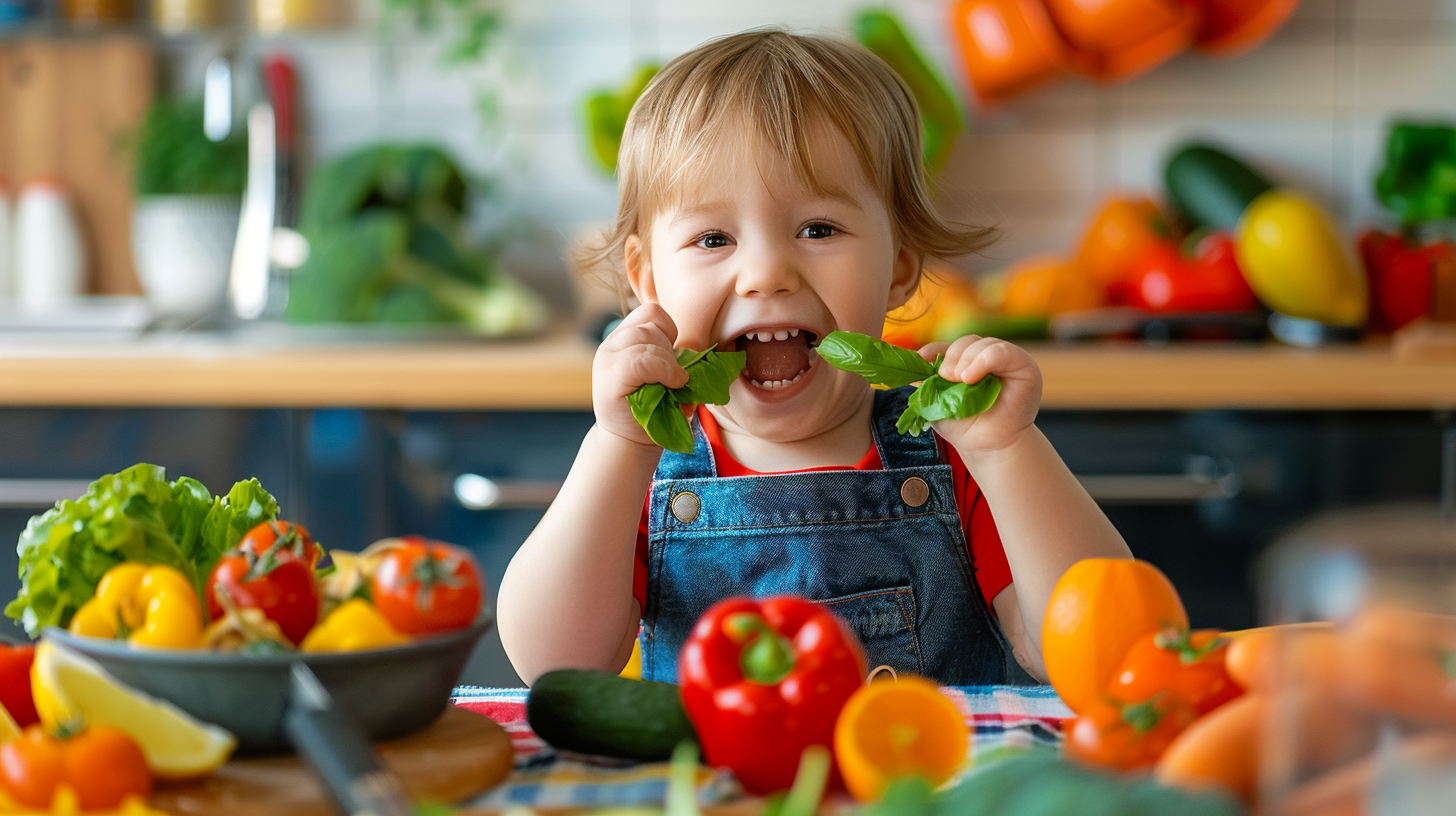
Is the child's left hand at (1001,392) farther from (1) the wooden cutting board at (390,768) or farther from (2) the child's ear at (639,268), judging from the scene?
(1) the wooden cutting board at (390,768)

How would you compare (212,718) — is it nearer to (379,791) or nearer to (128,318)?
(379,791)

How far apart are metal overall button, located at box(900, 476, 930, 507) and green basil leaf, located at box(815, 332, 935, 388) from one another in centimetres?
23

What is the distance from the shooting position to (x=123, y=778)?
0.59 meters

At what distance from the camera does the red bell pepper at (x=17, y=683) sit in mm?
728

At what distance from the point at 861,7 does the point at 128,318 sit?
4.60 ft

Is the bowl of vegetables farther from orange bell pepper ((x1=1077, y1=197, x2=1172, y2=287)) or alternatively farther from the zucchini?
orange bell pepper ((x1=1077, y1=197, x2=1172, y2=287))

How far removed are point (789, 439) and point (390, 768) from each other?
2.00ft

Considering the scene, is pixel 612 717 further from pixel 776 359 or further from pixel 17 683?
pixel 776 359

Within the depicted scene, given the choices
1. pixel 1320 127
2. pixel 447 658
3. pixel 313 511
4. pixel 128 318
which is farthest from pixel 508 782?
pixel 1320 127

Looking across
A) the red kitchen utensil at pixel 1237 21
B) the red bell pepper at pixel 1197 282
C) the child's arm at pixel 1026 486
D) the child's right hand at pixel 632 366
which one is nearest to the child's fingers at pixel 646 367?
the child's right hand at pixel 632 366

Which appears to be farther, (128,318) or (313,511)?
(128,318)

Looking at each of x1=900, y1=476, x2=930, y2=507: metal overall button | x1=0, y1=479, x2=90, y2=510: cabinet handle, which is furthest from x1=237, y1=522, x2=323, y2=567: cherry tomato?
x1=0, y1=479, x2=90, y2=510: cabinet handle

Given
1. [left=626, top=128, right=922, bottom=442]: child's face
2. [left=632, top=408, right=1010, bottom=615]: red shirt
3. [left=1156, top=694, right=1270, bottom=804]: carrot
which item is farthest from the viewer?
[left=632, top=408, right=1010, bottom=615]: red shirt

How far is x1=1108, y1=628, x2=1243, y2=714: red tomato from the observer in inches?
26.4
